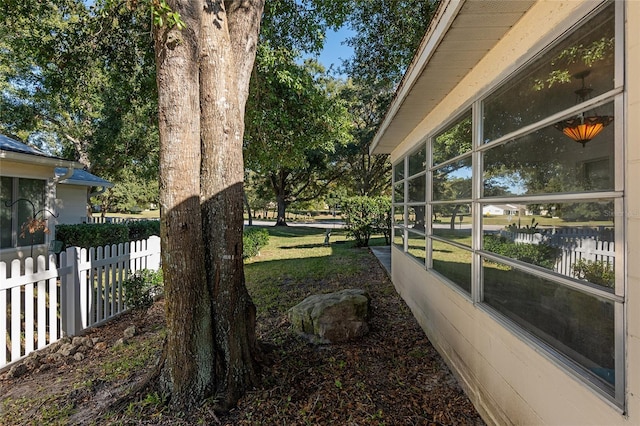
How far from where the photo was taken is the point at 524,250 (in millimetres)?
2271

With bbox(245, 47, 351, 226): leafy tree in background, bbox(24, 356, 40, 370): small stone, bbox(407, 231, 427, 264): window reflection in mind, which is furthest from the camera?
bbox(245, 47, 351, 226): leafy tree in background

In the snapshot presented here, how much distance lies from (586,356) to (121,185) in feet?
100.0

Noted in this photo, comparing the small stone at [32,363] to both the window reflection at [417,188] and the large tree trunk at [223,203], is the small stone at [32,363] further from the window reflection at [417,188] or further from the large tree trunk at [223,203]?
the window reflection at [417,188]

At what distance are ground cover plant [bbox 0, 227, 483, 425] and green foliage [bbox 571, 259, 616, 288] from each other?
1.64 metres

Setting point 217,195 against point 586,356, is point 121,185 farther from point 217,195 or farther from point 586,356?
point 586,356

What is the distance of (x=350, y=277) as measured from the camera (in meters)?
7.70

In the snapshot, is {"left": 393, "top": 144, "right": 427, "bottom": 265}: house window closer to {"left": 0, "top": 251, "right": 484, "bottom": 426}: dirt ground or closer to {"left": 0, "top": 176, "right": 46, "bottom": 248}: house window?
{"left": 0, "top": 251, "right": 484, "bottom": 426}: dirt ground

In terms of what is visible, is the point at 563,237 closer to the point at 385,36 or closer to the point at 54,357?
the point at 54,357

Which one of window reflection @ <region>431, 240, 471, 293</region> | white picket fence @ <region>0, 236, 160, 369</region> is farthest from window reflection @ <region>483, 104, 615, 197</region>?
white picket fence @ <region>0, 236, 160, 369</region>

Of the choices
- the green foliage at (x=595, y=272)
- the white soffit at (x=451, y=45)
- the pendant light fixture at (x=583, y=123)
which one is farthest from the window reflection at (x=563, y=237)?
the white soffit at (x=451, y=45)

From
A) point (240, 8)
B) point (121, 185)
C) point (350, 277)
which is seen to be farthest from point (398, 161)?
point (121, 185)

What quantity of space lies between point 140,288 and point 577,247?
574cm

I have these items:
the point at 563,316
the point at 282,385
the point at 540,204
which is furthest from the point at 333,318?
the point at 540,204

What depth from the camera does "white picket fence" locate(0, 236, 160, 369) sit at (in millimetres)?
3646
